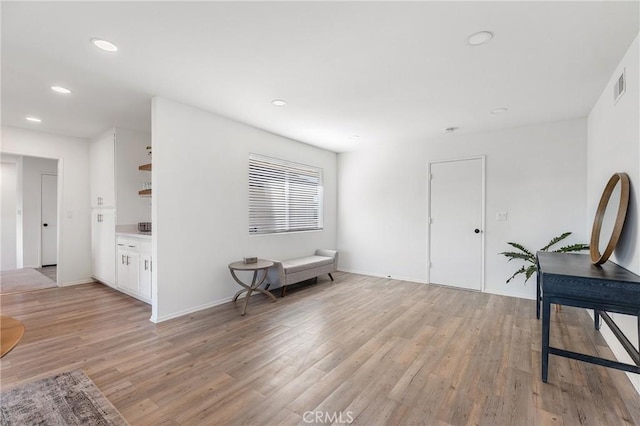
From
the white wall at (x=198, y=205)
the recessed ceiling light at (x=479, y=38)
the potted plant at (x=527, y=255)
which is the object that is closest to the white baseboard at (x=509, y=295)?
the potted plant at (x=527, y=255)

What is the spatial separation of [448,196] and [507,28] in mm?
3180

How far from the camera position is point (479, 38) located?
2.17 metres

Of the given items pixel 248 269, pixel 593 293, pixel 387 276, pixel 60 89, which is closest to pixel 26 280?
pixel 60 89

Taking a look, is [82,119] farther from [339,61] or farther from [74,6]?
[339,61]

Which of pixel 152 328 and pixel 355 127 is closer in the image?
pixel 152 328

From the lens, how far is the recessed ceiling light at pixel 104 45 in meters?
2.22

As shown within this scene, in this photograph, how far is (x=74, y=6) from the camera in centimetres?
185

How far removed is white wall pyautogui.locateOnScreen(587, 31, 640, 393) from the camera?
2.14 meters

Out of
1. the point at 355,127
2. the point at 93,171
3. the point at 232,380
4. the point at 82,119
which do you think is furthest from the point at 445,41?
the point at 93,171

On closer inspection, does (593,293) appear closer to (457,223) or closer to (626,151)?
(626,151)

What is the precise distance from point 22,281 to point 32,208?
219 cm

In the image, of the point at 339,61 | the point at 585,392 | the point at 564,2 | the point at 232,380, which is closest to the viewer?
the point at 564,2

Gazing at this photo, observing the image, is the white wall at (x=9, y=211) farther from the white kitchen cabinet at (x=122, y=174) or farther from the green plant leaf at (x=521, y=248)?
the green plant leaf at (x=521, y=248)

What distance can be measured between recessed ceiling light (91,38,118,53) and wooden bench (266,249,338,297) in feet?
10.0
